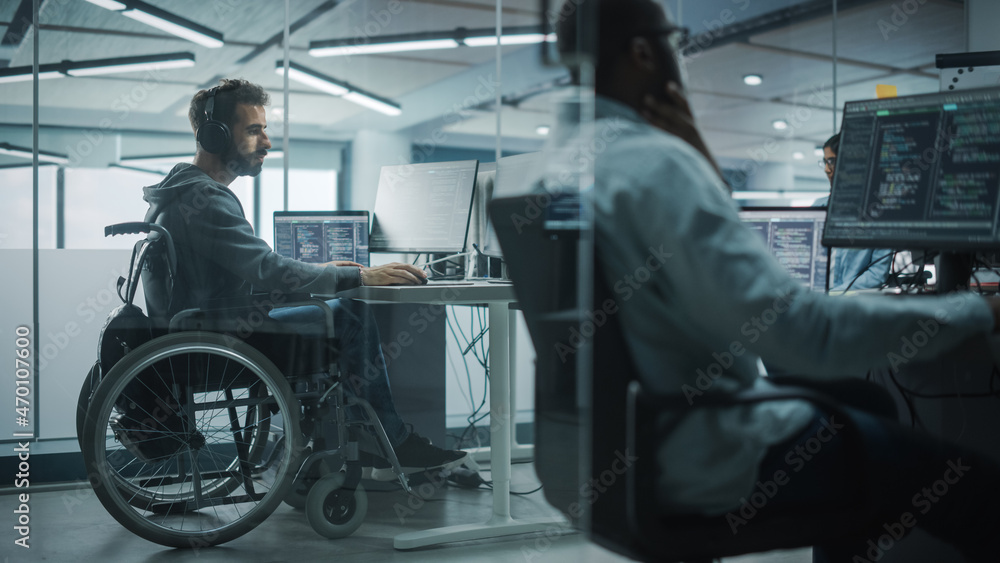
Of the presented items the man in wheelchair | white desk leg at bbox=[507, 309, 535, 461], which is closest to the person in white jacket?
the man in wheelchair

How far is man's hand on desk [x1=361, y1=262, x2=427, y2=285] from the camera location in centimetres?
220

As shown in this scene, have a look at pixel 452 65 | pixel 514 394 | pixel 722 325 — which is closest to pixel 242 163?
pixel 514 394

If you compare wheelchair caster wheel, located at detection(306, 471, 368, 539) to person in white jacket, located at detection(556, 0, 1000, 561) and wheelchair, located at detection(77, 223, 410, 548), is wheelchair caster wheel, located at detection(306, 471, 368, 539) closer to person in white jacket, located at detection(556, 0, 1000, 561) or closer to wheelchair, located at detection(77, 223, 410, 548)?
wheelchair, located at detection(77, 223, 410, 548)

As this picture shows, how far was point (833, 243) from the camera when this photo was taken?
1.53m

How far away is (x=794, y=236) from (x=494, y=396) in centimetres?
94

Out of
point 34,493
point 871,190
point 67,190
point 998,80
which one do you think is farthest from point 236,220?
point 998,80

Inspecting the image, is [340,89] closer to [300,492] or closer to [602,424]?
[300,492]

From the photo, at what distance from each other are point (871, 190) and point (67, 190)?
8.35ft

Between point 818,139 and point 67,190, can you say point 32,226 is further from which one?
point 818,139

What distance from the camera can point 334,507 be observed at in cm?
228

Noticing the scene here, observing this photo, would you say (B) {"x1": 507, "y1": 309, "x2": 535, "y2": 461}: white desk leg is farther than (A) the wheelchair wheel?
Yes

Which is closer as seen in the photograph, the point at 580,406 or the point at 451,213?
the point at 580,406

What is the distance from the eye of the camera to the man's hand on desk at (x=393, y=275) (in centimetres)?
220

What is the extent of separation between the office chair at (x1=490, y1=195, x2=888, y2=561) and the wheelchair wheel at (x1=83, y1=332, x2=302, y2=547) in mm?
1165
